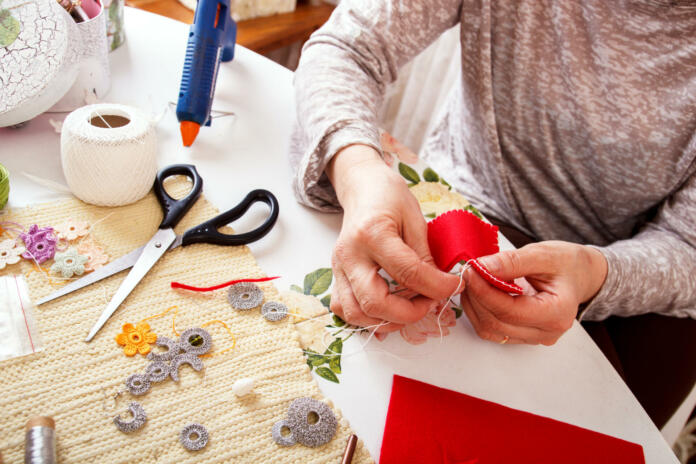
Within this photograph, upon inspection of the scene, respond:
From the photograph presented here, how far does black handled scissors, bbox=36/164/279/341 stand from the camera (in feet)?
1.80

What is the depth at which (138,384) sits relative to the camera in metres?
0.49

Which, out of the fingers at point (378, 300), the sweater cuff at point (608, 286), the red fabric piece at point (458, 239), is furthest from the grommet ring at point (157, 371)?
the sweater cuff at point (608, 286)

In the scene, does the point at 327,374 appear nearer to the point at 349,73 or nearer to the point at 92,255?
the point at 92,255

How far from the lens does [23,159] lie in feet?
2.20

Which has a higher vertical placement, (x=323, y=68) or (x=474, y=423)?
(x=323, y=68)

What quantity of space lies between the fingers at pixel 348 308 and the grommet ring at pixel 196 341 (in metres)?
0.15

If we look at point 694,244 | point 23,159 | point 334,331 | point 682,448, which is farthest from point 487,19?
point 682,448

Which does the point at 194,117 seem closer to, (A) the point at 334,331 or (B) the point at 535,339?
(A) the point at 334,331

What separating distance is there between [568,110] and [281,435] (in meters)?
0.72

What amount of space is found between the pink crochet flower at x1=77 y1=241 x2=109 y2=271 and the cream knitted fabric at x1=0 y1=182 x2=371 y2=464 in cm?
1

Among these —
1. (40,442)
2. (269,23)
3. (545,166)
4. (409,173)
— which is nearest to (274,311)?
(40,442)

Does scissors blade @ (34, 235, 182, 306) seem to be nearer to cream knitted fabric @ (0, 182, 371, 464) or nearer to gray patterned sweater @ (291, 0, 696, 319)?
cream knitted fabric @ (0, 182, 371, 464)

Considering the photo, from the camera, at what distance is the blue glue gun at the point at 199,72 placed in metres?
0.74

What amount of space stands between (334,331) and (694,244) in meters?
0.60
